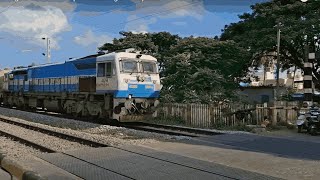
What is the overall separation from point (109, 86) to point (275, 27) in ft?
64.5

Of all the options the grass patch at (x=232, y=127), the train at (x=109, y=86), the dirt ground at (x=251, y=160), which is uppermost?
the train at (x=109, y=86)

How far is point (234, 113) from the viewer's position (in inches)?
772

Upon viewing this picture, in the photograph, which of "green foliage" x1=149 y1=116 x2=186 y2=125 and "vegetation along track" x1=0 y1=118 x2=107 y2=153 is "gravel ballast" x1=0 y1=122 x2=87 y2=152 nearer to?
"vegetation along track" x1=0 y1=118 x2=107 y2=153

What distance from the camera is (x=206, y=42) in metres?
31.1

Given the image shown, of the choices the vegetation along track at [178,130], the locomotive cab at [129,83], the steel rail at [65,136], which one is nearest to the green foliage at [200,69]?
the locomotive cab at [129,83]

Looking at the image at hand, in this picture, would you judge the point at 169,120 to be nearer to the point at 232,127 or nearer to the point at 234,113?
the point at 234,113

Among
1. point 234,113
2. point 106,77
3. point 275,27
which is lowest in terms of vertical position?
point 234,113

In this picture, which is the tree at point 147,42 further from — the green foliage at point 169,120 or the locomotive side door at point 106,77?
the locomotive side door at point 106,77

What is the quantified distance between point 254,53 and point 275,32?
2.52m

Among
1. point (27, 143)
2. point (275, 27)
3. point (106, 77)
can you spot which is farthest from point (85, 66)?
point (275, 27)

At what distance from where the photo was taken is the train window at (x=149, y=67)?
21780 mm

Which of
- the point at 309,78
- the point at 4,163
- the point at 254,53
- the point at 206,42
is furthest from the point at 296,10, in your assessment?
the point at 4,163

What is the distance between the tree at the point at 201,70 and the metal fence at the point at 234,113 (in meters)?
3.56

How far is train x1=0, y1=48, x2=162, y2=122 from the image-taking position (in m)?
20.4
